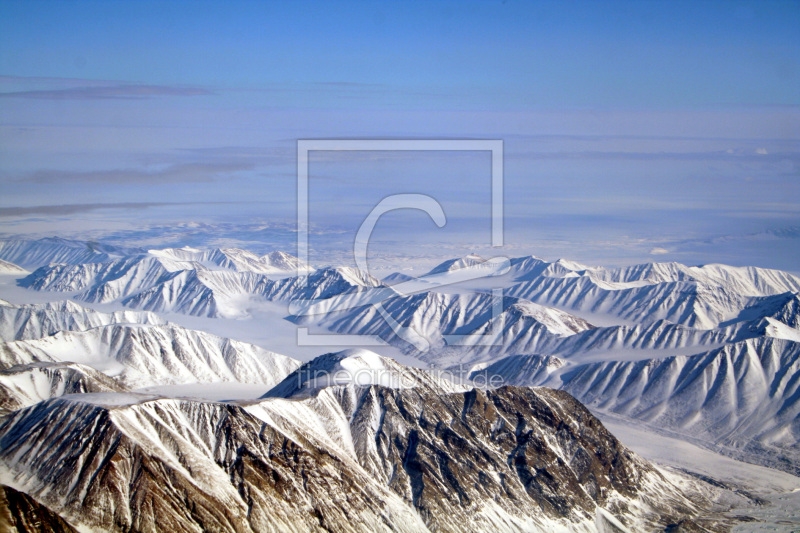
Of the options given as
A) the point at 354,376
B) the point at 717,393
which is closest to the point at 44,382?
Result: the point at 354,376

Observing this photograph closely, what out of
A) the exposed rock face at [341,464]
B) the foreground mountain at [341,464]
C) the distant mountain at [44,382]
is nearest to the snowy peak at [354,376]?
the foreground mountain at [341,464]

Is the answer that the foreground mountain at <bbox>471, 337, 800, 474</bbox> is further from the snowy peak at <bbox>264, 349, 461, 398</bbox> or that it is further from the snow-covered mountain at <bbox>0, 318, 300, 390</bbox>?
the snow-covered mountain at <bbox>0, 318, 300, 390</bbox>

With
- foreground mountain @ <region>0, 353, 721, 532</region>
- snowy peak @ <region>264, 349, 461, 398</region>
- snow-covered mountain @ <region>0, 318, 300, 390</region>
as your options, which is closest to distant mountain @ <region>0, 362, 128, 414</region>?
foreground mountain @ <region>0, 353, 721, 532</region>

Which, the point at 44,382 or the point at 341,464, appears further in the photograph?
the point at 44,382

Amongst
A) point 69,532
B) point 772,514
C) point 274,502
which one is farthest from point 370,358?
point 772,514

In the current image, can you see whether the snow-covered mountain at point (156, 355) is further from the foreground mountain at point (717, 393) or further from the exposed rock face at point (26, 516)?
the exposed rock face at point (26, 516)

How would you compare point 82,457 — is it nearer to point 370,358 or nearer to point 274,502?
point 274,502

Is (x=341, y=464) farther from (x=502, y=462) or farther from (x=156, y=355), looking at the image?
(x=156, y=355)
